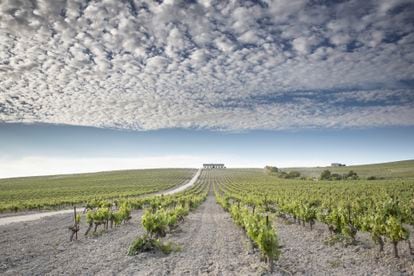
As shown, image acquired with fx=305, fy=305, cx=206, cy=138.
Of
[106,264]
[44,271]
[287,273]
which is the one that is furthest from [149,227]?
[287,273]

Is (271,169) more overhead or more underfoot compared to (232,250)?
more overhead

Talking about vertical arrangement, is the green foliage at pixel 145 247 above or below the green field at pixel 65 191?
above

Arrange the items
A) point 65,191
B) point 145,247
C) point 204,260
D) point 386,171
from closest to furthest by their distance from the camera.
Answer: point 204,260, point 145,247, point 65,191, point 386,171

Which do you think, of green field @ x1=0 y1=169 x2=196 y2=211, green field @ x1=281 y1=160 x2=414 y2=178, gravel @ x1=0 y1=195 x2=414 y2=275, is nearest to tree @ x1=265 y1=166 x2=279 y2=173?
green field @ x1=281 y1=160 x2=414 y2=178

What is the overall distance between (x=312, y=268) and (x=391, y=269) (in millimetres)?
3089

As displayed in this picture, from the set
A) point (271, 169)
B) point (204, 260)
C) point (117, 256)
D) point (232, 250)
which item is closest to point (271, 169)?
point (271, 169)

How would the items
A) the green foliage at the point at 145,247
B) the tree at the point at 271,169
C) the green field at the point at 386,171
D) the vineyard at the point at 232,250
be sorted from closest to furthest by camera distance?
the vineyard at the point at 232,250 < the green foliage at the point at 145,247 < the green field at the point at 386,171 < the tree at the point at 271,169

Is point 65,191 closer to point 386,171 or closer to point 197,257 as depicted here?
point 197,257

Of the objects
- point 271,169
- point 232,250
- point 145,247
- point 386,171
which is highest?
point 271,169

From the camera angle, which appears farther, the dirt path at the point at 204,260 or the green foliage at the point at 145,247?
the green foliage at the point at 145,247

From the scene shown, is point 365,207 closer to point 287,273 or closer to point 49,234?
point 287,273

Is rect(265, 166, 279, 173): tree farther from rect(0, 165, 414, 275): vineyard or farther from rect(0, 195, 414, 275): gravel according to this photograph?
rect(0, 195, 414, 275): gravel

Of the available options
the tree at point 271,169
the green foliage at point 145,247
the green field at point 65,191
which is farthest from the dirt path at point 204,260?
the tree at point 271,169

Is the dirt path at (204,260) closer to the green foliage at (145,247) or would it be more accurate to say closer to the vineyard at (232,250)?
the vineyard at (232,250)
